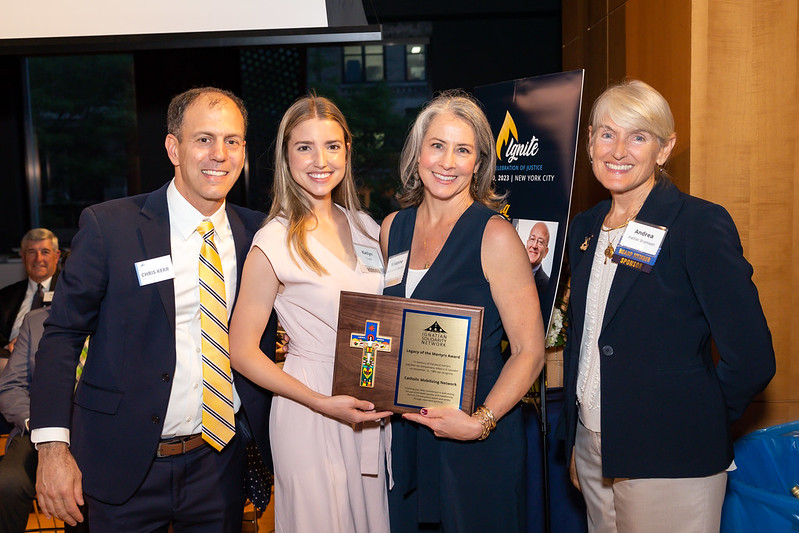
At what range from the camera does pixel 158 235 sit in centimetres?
224

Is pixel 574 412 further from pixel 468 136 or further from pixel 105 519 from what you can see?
pixel 105 519

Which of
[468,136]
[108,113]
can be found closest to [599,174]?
[468,136]

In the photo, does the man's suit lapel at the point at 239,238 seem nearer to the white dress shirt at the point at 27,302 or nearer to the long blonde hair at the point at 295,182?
the long blonde hair at the point at 295,182

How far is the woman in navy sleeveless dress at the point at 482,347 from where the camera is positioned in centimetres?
206

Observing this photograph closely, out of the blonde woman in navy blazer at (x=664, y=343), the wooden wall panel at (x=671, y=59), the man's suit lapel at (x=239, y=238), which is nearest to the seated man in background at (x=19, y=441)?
the man's suit lapel at (x=239, y=238)

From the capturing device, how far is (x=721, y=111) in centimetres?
287

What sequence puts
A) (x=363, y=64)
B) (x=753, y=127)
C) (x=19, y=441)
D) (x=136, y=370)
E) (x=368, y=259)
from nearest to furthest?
1. (x=136, y=370)
2. (x=368, y=259)
3. (x=753, y=127)
4. (x=19, y=441)
5. (x=363, y=64)

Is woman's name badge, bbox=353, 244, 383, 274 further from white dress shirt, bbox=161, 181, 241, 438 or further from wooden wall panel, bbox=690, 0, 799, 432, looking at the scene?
wooden wall panel, bbox=690, 0, 799, 432

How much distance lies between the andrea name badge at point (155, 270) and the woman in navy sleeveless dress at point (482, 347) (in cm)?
72

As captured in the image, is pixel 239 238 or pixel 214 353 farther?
pixel 239 238

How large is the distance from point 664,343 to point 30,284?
207 inches

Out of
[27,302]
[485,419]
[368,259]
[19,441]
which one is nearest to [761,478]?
[485,419]

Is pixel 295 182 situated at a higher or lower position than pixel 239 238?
higher

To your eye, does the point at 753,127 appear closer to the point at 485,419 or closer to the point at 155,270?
the point at 485,419
